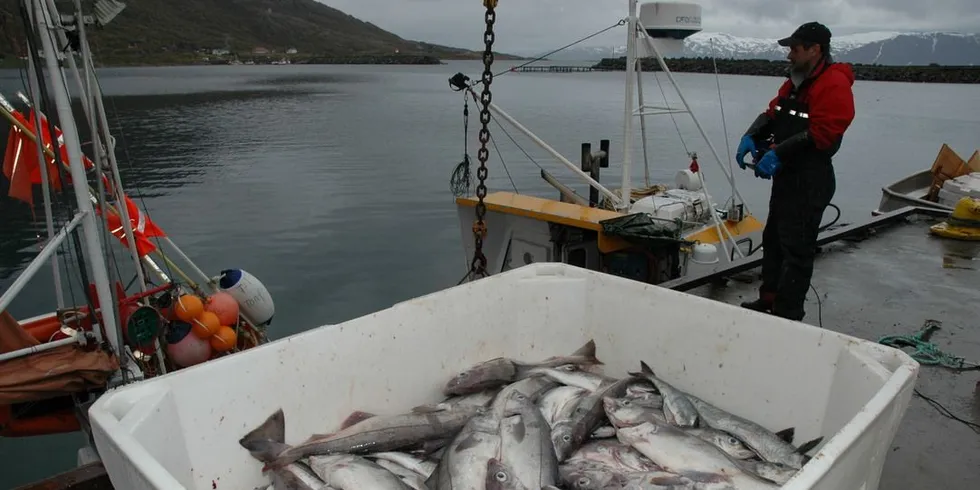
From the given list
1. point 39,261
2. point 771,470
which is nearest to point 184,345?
point 39,261

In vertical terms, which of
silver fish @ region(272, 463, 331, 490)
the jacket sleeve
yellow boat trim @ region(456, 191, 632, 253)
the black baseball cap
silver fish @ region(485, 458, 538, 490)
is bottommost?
silver fish @ region(272, 463, 331, 490)

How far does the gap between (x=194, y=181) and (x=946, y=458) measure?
23.1 m

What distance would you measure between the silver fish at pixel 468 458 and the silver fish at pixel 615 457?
39 cm

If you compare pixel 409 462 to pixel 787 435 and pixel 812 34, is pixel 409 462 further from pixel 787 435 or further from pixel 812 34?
pixel 812 34

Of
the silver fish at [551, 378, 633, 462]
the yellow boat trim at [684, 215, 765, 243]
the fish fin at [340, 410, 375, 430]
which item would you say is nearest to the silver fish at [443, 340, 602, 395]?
the silver fish at [551, 378, 633, 462]

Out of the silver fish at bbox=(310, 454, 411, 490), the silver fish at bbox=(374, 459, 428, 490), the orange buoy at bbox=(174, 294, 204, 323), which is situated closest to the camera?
the silver fish at bbox=(310, 454, 411, 490)

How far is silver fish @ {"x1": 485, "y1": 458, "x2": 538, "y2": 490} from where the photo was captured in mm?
2571

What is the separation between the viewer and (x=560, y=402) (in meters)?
3.38

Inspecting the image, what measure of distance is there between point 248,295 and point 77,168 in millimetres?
2421

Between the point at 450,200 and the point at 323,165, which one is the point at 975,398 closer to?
the point at 450,200

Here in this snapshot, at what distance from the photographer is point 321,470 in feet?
9.00

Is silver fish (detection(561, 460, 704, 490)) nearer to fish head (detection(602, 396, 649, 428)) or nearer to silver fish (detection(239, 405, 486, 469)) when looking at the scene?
fish head (detection(602, 396, 649, 428))

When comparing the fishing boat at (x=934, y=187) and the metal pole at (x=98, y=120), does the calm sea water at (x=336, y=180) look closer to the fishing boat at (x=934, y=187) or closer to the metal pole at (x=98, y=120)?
the metal pole at (x=98, y=120)

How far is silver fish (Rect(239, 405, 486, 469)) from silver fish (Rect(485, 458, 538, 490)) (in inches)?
20.5
